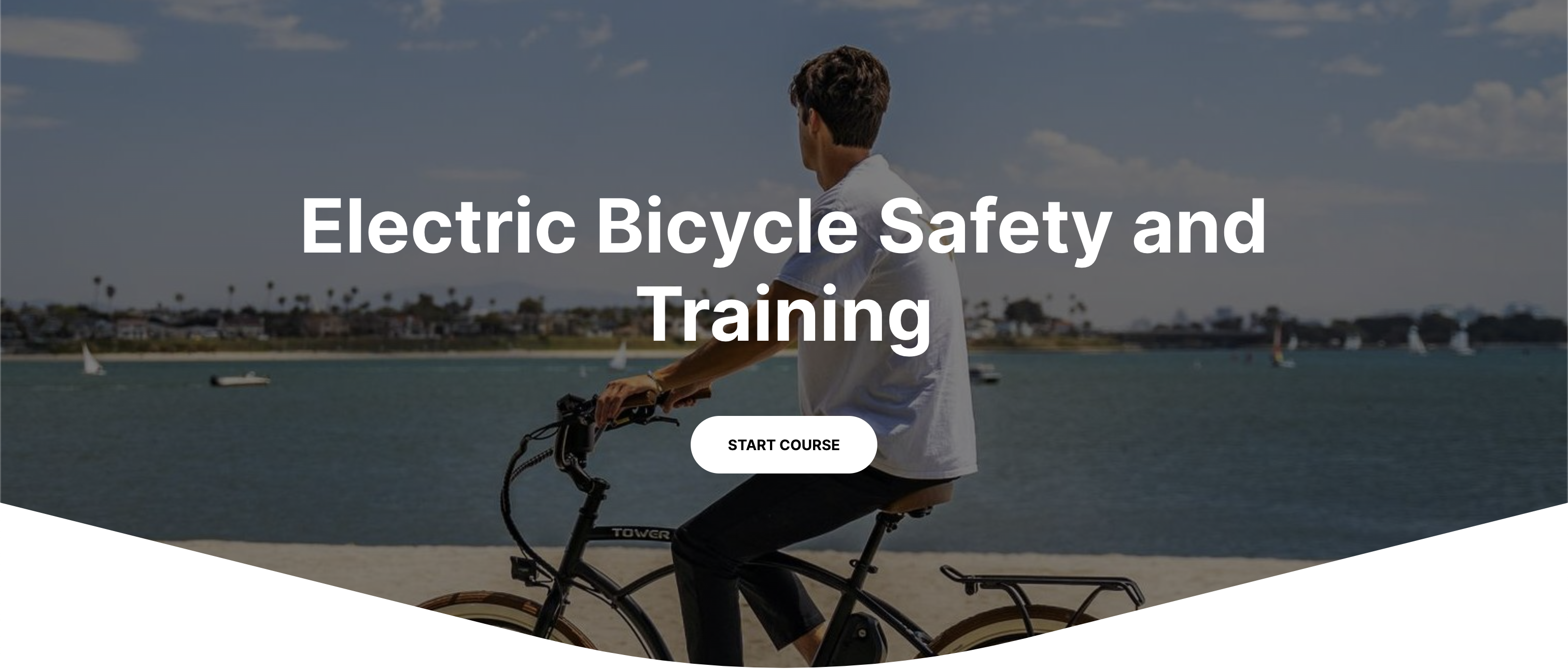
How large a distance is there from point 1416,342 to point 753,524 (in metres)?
2.53

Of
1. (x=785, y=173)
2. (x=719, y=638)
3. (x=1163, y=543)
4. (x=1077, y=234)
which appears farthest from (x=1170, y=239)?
(x=1163, y=543)

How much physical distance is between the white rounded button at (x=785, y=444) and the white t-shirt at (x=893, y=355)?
24 millimetres

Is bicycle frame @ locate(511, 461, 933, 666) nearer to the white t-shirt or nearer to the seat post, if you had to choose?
the seat post

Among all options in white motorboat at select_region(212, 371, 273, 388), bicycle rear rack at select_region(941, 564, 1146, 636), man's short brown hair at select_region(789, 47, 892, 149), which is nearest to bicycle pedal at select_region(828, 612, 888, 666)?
bicycle rear rack at select_region(941, 564, 1146, 636)

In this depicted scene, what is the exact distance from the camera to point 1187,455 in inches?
784

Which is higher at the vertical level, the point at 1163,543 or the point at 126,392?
the point at 126,392

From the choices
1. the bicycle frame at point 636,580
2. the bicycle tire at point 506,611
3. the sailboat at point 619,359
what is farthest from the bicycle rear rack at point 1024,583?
the sailboat at point 619,359

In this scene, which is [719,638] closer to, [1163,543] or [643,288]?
[643,288]

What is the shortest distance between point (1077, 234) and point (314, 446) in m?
5.95

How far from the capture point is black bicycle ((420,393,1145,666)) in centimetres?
180

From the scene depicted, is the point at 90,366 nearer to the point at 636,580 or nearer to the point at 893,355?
the point at 636,580

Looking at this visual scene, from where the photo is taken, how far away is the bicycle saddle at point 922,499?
1765 mm

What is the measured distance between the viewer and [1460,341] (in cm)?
382

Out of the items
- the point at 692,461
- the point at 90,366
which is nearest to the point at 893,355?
the point at 90,366
